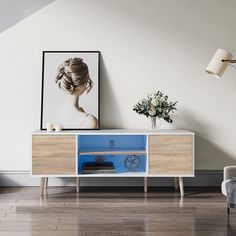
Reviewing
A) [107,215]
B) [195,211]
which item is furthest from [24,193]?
[195,211]

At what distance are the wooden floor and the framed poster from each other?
79 cm

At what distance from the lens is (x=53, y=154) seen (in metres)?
5.60

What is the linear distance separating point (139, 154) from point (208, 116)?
1037 mm

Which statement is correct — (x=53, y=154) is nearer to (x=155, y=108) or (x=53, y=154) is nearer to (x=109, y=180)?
(x=109, y=180)

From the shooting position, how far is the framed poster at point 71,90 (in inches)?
239

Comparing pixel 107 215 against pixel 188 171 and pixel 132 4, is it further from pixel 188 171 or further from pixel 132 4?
pixel 132 4

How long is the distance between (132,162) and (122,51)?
1292 mm

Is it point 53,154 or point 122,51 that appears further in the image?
point 122,51

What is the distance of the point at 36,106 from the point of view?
6.16 meters

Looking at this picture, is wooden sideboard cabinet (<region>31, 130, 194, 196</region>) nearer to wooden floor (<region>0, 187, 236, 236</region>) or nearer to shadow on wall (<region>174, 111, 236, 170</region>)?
wooden floor (<region>0, 187, 236, 236</region>)

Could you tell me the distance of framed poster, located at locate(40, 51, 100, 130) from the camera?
6.08 m

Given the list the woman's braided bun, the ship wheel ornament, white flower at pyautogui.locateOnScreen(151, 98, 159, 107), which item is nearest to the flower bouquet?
white flower at pyautogui.locateOnScreen(151, 98, 159, 107)

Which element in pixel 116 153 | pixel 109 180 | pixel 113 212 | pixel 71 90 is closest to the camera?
pixel 113 212

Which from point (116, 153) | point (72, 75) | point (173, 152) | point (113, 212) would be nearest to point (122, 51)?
point (72, 75)
